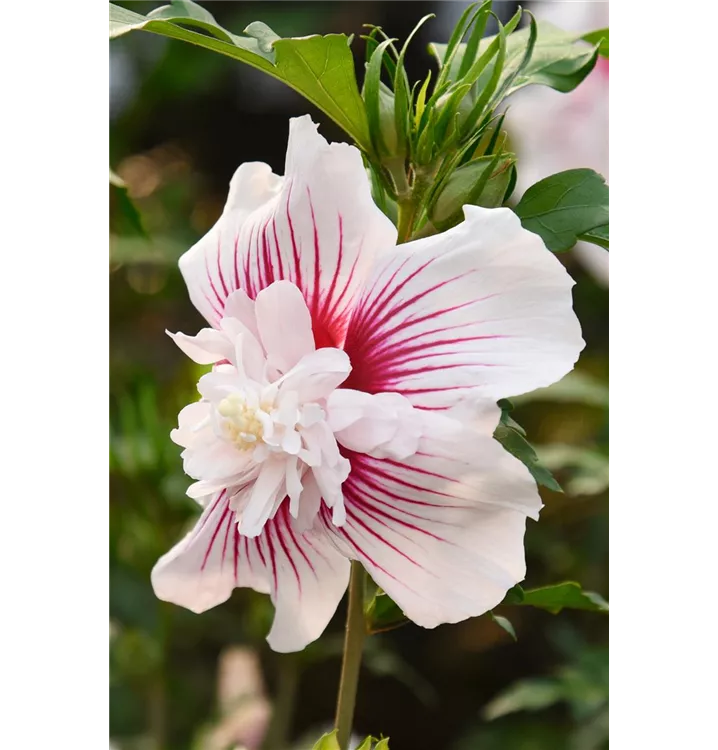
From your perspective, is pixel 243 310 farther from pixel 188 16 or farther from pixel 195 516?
pixel 195 516

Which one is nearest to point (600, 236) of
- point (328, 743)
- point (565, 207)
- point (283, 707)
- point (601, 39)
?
point (565, 207)

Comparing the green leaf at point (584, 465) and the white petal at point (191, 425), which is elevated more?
the white petal at point (191, 425)

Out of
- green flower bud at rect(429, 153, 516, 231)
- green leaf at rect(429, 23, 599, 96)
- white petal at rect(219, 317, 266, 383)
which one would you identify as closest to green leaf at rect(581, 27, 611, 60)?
green leaf at rect(429, 23, 599, 96)

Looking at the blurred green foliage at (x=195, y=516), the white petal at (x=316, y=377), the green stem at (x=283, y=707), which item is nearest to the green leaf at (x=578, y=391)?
the blurred green foliage at (x=195, y=516)

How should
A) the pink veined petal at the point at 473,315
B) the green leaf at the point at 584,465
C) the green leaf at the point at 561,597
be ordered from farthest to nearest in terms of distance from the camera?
the green leaf at the point at 584,465
the green leaf at the point at 561,597
the pink veined petal at the point at 473,315

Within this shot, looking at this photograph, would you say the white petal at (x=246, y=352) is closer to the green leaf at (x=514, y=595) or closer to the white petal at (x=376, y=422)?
the white petal at (x=376, y=422)
